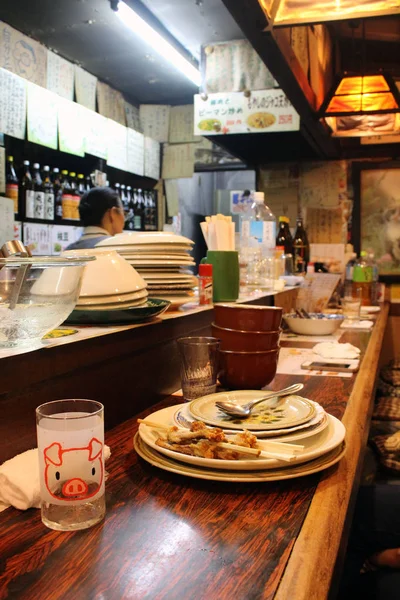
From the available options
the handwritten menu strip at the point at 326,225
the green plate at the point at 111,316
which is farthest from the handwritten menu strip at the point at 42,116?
the green plate at the point at 111,316

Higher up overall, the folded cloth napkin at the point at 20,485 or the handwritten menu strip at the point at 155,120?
the handwritten menu strip at the point at 155,120

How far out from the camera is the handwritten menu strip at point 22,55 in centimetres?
406

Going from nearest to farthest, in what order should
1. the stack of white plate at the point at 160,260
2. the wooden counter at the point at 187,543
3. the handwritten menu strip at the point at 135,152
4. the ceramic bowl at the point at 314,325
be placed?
the wooden counter at the point at 187,543 → the stack of white plate at the point at 160,260 → the ceramic bowl at the point at 314,325 → the handwritten menu strip at the point at 135,152

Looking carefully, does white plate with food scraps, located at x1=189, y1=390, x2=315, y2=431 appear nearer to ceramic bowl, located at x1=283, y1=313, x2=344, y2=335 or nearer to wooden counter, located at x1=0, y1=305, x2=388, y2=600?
wooden counter, located at x1=0, y1=305, x2=388, y2=600

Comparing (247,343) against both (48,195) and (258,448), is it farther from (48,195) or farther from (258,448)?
(48,195)

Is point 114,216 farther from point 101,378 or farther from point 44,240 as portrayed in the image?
point 101,378

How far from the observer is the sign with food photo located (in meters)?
4.07

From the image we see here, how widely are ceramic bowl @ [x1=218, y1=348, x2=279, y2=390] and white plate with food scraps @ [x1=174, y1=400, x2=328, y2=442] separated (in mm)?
323

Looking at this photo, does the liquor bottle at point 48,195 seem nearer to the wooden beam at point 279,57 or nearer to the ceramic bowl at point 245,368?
the wooden beam at point 279,57

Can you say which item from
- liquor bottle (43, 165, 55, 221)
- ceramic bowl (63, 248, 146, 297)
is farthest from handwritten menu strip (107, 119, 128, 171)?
Result: ceramic bowl (63, 248, 146, 297)

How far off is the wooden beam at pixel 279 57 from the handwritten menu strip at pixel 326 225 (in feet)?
3.90

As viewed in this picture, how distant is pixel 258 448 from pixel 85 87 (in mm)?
4842

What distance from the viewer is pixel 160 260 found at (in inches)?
64.3

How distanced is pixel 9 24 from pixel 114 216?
1.63 metres
